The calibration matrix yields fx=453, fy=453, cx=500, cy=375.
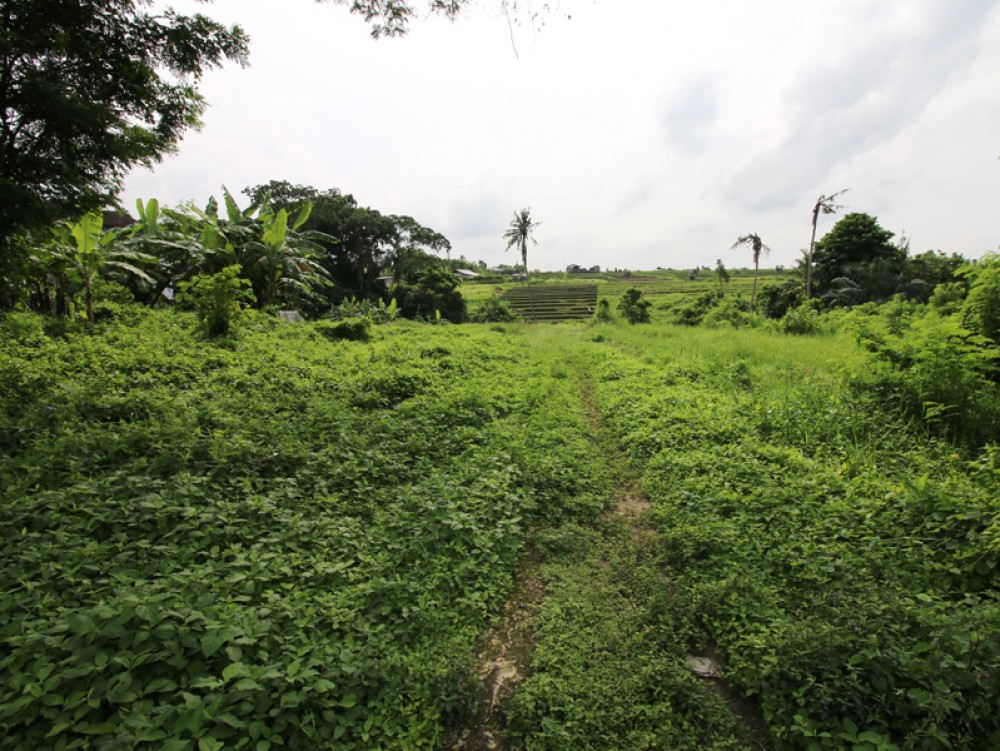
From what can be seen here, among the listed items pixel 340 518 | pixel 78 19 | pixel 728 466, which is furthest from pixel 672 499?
pixel 78 19

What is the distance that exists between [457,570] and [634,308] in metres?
26.5

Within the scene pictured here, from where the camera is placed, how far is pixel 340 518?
397 cm

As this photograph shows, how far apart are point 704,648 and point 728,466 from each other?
2.53 m

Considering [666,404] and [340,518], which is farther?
[666,404]

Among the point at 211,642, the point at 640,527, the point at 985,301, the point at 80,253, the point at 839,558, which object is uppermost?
the point at 80,253

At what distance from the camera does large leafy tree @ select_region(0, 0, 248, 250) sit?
5.16 meters

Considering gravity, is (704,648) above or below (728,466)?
below

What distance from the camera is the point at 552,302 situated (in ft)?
146

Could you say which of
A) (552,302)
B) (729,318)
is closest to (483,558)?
(729,318)

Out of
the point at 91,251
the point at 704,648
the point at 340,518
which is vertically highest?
the point at 91,251

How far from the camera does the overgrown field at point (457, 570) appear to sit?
2240mm

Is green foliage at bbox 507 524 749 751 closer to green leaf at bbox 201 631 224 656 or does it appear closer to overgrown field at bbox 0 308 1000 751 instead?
overgrown field at bbox 0 308 1000 751

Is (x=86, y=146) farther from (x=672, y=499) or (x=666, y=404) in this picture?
(x=666, y=404)

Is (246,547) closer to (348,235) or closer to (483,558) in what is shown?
(483,558)
